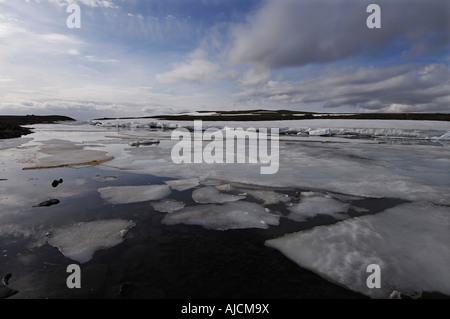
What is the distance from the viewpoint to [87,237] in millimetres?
3150

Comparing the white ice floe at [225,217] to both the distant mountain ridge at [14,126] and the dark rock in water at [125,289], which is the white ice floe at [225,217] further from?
the distant mountain ridge at [14,126]

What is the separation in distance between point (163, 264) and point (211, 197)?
2228 mm

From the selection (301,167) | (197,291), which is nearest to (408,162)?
(301,167)

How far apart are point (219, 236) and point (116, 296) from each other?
1.46m

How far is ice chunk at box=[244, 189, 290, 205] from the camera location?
15.0 feet

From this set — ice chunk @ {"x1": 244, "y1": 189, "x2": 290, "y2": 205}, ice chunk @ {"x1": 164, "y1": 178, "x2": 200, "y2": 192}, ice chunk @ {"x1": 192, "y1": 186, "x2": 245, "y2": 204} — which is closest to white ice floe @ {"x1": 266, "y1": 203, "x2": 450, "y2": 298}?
ice chunk @ {"x1": 244, "y1": 189, "x2": 290, "y2": 205}

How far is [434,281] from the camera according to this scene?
7.76ft

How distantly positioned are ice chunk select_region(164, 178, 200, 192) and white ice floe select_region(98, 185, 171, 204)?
0.21m

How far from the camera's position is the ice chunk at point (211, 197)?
14.9 ft

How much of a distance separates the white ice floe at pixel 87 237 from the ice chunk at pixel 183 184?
1.87 m

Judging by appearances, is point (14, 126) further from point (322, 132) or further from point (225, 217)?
point (322, 132)

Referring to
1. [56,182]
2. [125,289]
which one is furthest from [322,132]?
[125,289]

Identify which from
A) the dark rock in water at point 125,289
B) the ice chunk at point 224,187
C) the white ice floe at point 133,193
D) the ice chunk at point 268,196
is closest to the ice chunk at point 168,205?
the white ice floe at point 133,193

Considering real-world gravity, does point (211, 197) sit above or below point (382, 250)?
above
